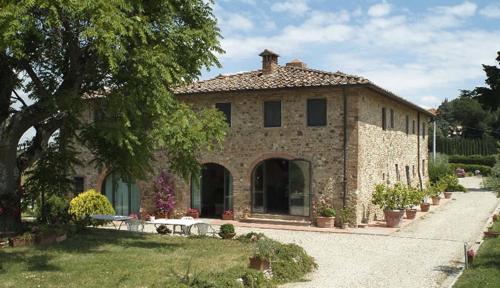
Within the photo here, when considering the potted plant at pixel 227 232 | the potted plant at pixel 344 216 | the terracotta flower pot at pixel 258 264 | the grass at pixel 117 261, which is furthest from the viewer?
the potted plant at pixel 344 216

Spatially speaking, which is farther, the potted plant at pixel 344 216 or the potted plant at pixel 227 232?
the potted plant at pixel 344 216

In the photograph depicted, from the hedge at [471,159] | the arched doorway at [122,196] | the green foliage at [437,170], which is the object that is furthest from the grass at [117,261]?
the hedge at [471,159]

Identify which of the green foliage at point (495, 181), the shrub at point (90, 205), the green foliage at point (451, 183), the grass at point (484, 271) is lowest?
the grass at point (484, 271)

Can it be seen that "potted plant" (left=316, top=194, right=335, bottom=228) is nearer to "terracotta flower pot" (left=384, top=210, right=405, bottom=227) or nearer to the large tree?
"terracotta flower pot" (left=384, top=210, right=405, bottom=227)

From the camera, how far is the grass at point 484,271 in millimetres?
9597

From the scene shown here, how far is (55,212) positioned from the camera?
16.8 meters

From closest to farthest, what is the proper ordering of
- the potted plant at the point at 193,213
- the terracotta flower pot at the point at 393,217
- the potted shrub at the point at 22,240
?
the potted shrub at the point at 22,240 → the terracotta flower pot at the point at 393,217 → the potted plant at the point at 193,213

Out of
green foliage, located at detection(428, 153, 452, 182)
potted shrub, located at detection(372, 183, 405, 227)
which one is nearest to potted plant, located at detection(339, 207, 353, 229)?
potted shrub, located at detection(372, 183, 405, 227)

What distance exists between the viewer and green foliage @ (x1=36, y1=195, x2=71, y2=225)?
16.1m

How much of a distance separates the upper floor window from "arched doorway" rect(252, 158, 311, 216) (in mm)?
1540

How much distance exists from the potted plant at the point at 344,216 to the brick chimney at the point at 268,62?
22.1ft

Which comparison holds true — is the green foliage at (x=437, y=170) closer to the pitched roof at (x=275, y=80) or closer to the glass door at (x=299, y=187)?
the pitched roof at (x=275, y=80)

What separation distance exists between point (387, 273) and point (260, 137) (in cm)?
1006

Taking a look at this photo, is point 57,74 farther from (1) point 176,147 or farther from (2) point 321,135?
(2) point 321,135
